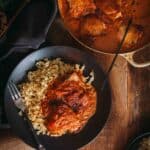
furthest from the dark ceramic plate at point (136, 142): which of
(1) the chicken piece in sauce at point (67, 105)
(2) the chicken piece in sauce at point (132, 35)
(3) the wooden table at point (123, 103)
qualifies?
(2) the chicken piece in sauce at point (132, 35)

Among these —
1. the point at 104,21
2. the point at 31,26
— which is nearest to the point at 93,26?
the point at 104,21

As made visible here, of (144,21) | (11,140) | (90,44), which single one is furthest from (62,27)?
(11,140)

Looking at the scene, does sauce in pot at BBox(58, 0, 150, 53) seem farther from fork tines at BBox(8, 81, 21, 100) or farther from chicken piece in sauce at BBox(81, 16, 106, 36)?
fork tines at BBox(8, 81, 21, 100)

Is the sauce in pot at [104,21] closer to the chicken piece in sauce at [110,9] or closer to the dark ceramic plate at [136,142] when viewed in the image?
the chicken piece in sauce at [110,9]

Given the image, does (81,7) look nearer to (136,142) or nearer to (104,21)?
(104,21)

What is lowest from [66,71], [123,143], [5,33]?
[123,143]

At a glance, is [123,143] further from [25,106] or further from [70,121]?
[25,106]

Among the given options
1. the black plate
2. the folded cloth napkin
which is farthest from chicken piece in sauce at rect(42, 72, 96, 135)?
the folded cloth napkin
